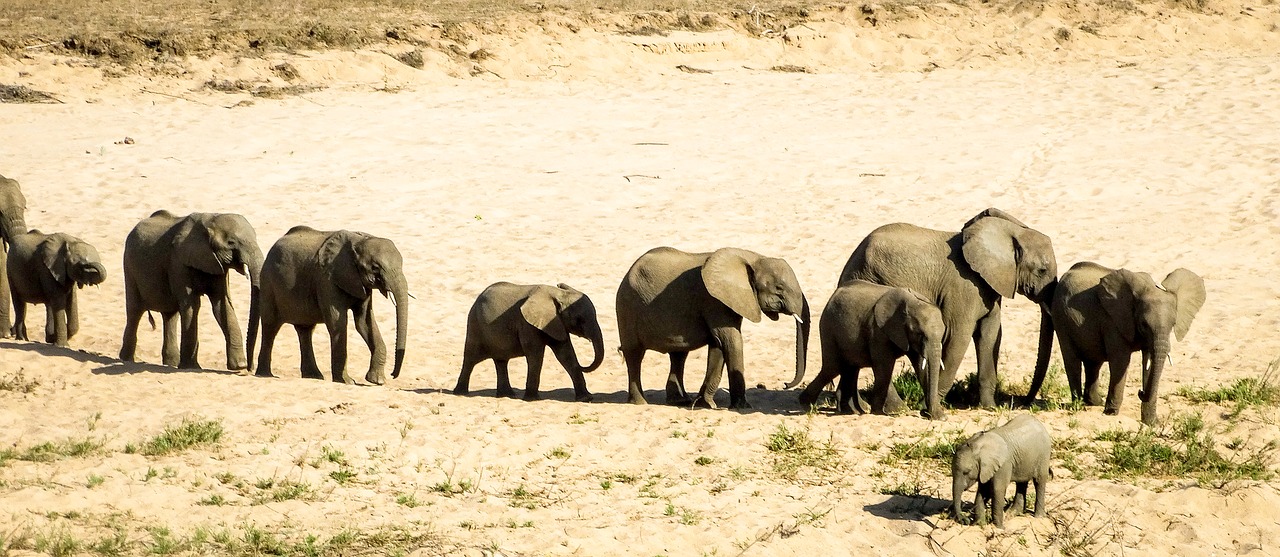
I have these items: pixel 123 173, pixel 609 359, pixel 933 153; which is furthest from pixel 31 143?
pixel 933 153

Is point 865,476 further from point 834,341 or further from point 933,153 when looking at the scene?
point 933,153

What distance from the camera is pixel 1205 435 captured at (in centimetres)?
1092

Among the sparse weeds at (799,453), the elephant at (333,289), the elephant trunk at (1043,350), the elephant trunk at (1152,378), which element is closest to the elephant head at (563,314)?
the elephant at (333,289)

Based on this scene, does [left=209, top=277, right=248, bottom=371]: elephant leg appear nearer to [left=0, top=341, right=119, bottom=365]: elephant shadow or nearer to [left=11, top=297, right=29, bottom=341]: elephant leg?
[left=0, top=341, right=119, bottom=365]: elephant shadow

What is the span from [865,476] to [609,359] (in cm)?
548

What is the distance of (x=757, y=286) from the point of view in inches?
485

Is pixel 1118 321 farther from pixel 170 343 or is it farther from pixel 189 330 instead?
pixel 170 343

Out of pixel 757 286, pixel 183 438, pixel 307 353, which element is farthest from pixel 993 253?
pixel 183 438

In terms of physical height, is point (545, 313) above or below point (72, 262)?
above

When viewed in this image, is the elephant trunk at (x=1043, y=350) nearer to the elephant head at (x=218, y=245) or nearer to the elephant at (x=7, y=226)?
the elephant head at (x=218, y=245)

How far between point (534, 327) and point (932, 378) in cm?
352

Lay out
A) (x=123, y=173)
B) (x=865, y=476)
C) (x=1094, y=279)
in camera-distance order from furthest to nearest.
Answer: (x=123, y=173) < (x=1094, y=279) < (x=865, y=476)

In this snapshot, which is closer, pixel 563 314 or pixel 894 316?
pixel 894 316

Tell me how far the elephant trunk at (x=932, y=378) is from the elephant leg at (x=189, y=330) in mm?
6726
